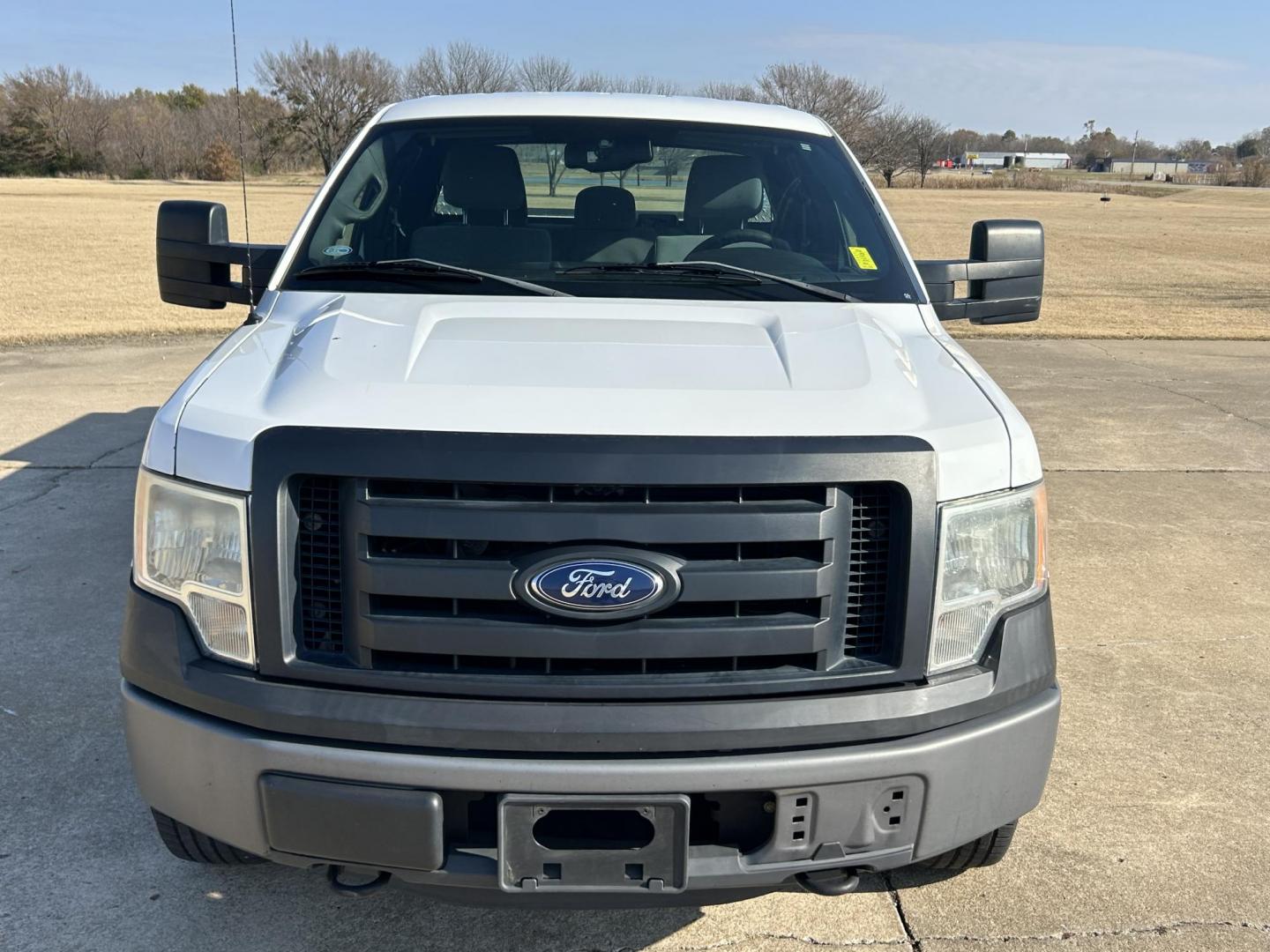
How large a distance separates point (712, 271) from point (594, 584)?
1.41 m

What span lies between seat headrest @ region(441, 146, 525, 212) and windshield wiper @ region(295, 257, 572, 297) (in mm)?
642

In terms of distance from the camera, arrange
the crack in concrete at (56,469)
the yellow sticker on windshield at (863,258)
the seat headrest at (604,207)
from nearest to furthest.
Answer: the yellow sticker on windshield at (863,258)
the seat headrest at (604,207)
the crack in concrete at (56,469)

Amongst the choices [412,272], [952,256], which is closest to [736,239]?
[412,272]

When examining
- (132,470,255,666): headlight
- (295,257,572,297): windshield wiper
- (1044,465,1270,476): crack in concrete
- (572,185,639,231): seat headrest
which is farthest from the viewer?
(1044,465,1270,476): crack in concrete

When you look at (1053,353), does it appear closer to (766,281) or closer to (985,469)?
(766,281)

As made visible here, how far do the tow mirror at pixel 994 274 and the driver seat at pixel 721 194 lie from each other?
618 mm

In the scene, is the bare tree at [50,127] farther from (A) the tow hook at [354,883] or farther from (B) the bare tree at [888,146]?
(A) the tow hook at [354,883]

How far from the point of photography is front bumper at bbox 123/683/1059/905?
2062 millimetres

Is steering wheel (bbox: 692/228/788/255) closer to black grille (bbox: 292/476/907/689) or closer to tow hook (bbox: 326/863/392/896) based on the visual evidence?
black grille (bbox: 292/476/907/689)

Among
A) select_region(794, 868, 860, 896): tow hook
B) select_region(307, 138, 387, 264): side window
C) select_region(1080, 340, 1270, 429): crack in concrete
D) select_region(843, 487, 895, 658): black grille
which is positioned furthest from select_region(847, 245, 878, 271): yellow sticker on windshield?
select_region(1080, 340, 1270, 429): crack in concrete

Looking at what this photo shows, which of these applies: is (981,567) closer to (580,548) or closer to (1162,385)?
(580,548)

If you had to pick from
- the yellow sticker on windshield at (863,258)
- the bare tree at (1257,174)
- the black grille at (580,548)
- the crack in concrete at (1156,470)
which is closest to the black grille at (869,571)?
the black grille at (580,548)

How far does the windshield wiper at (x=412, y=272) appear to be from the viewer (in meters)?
3.06

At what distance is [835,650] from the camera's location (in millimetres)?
2211
